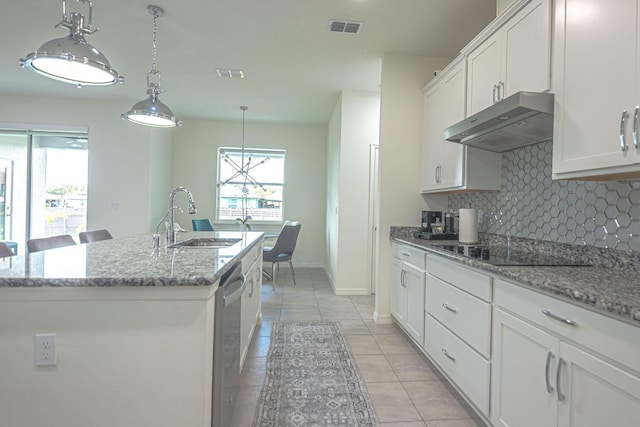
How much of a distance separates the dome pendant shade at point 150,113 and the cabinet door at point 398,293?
242 centimetres

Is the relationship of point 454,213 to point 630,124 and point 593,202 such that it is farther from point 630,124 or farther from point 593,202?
point 630,124

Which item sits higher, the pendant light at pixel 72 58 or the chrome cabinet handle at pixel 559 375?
the pendant light at pixel 72 58

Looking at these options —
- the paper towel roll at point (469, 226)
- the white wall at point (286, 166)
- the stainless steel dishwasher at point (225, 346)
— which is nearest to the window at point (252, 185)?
the white wall at point (286, 166)

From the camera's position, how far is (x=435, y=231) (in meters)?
3.01

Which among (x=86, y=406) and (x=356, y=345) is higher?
(x=86, y=406)

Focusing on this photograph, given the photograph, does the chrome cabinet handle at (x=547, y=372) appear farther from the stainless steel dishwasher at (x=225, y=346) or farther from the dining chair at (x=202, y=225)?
the dining chair at (x=202, y=225)

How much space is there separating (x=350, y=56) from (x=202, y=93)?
7.83 ft

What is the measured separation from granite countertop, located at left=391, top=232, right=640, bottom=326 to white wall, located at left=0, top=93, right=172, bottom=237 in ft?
16.1

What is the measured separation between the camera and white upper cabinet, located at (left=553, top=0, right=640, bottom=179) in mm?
1232

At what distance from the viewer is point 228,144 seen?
6.28 meters

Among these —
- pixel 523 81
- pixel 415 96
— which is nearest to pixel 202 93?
pixel 415 96

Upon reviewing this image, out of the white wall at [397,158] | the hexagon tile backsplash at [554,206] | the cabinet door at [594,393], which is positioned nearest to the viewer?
the cabinet door at [594,393]

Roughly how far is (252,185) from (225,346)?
520 cm

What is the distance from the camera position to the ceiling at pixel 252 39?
2.63 metres
